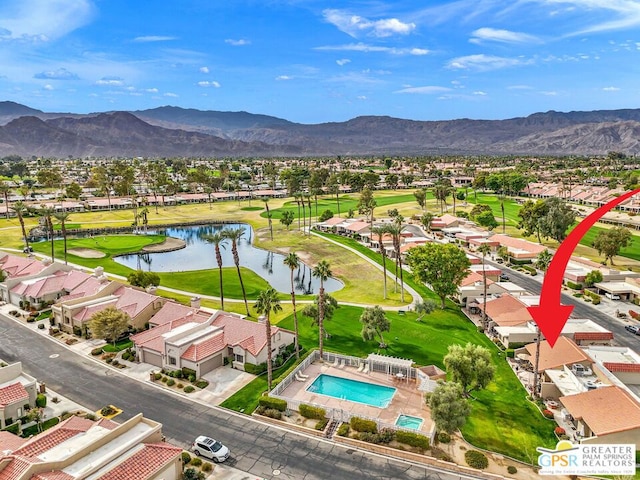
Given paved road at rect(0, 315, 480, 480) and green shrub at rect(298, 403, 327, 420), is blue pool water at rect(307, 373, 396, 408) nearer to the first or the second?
green shrub at rect(298, 403, 327, 420)

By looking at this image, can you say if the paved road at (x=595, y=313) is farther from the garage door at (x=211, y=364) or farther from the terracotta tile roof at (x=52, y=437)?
the terracotta tile roof at (x=52, y=437)

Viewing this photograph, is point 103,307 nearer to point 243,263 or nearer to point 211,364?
point 211,364

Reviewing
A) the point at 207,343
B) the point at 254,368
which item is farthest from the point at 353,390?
the point at 207,343

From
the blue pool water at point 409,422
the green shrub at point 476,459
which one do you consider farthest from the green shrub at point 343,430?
the green shrub at point 476,459

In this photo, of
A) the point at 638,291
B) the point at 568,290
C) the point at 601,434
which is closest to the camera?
the point at 601,434

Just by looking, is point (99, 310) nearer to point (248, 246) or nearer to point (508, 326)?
point (508, 326)

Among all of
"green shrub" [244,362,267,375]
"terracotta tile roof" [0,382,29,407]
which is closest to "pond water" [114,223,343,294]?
"green shrub" [244,362,267,375]

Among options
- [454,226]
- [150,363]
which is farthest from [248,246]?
[150,363]
